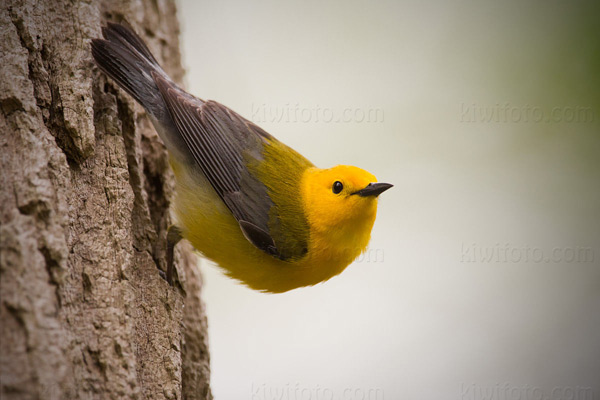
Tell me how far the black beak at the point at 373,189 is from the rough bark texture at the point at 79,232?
1432 millimetres

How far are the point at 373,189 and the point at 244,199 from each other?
39.6 inches

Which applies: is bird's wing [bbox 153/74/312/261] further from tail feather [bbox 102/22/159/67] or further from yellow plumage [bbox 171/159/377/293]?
tail feather [bbox 102/22/159/67]

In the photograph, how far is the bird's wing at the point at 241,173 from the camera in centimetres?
398

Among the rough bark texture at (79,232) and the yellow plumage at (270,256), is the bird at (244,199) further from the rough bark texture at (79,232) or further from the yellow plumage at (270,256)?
the rough bark texture at (79,232)

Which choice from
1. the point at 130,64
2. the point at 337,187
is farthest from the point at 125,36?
the point at 337,187

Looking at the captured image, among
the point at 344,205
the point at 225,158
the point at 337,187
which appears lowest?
the point at 344,205

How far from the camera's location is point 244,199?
410cm

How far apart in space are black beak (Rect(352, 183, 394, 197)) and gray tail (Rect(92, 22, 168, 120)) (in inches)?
66.6

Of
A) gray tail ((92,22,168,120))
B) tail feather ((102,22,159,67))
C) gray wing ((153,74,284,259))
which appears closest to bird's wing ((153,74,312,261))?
gray wing ((153,74,284,259))

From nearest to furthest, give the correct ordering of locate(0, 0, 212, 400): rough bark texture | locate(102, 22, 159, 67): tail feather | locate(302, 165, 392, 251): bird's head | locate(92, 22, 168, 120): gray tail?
locate(0, 0, 212, 400): rough bark texture < locate(92, 22, 168, 120): gray tail < locate(302, 165, 392, 251): bird's head < locate(102, 22, 159, 67): tail feather

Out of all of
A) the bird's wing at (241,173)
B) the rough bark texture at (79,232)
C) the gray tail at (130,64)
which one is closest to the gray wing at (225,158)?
the bird's wing at (241,173)

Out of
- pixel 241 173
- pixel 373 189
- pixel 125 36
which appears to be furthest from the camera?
pixel 241 173

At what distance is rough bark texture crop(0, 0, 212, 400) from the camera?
7.41 feet

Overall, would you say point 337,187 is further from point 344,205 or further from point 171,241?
point 171,241
